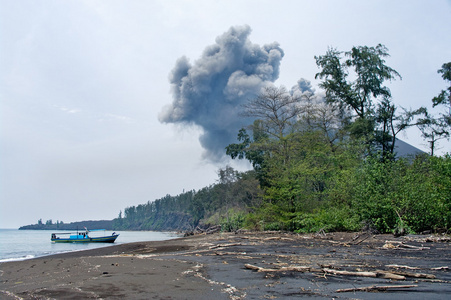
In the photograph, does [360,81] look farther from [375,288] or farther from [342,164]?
[375,288]

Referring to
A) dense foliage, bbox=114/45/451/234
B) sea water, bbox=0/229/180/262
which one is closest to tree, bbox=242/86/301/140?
dense foliage, bbox=114/45/451/234

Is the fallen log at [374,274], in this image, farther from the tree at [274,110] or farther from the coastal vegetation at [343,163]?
the tree at [274,110]

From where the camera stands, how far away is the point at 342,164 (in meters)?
27.5

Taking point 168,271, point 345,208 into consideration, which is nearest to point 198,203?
point 345,208

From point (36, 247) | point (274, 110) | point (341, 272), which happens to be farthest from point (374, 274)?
point (36, 247)

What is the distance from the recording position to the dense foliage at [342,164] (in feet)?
51.3

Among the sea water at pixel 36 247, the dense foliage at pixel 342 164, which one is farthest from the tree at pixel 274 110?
the sea water at pixel 36 247

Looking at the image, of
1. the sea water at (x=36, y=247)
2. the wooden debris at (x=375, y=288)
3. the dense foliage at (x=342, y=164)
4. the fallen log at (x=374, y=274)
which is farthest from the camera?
the sea water at (x=36, y=247)

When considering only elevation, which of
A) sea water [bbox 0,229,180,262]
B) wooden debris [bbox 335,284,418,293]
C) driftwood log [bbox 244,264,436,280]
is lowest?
sea water [bbox 0,229,180,262]

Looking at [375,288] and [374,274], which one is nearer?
[375,288]

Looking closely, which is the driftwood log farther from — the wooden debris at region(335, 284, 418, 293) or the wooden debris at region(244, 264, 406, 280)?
the wooden debris at region(335, 284, 418, 293)

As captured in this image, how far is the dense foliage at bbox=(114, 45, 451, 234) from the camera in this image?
1562 cm

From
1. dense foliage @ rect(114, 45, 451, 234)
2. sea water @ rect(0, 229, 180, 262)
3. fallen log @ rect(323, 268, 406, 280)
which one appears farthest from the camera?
sea water @ rect(0, 229, 180, 262)

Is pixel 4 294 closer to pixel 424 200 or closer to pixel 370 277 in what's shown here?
pixel 370 277
